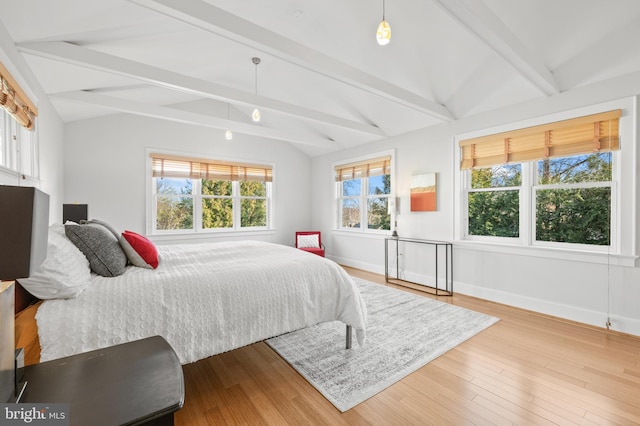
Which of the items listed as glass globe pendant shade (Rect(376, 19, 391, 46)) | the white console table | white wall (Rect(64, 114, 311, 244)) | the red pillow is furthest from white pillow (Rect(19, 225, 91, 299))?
the white console table

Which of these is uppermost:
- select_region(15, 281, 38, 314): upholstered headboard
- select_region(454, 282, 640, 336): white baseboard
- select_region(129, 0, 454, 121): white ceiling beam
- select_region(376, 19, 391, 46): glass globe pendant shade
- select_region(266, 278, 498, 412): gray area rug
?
select_region(129, 0, 454, 121): white ceiling beam

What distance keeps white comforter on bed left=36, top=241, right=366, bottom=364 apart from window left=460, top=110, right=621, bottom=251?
98.2 inches

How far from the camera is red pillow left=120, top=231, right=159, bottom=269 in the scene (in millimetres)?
2117

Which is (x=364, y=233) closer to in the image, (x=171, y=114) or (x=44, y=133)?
(x=171, y=114)

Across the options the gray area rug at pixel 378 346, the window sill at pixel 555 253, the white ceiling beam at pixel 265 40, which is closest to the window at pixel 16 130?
the white ceiling beam at pixel 265 40

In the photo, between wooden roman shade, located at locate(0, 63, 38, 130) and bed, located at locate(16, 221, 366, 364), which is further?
wooden roman shade, located at locate(0, 63, 38, 130)

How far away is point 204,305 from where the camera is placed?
1.77 metres

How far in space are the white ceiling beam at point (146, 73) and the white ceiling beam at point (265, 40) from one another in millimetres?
1137

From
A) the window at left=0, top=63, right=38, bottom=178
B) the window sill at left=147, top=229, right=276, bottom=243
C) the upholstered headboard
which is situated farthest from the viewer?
the window sill at left=147, top=229, right=276, bottom=243

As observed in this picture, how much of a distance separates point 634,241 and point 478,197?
1.54m

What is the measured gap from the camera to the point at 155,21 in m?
2.36

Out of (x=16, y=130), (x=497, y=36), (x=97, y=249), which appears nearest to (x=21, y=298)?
(x=97, y=249)

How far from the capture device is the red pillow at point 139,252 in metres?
2.12

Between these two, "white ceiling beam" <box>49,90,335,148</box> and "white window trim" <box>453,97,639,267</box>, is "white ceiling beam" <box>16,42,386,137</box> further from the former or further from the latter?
"white window trim" <box>453,97,639,267</box>
